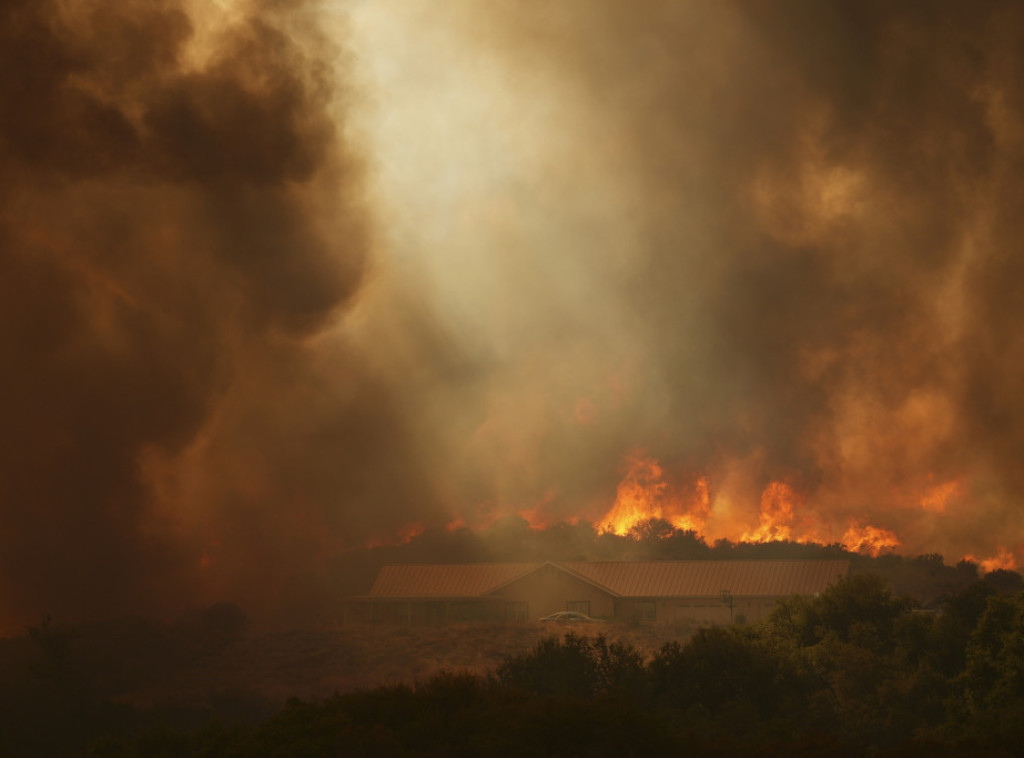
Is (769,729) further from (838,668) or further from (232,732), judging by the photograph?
(232,732)

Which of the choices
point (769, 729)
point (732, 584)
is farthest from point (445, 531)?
point (769, 729)

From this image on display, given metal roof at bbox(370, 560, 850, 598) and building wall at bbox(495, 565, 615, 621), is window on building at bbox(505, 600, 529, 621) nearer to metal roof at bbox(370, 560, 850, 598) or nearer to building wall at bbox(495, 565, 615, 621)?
building wall at bbox(495, 565, 615, 621)

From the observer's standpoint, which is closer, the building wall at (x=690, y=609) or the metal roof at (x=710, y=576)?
the building wall at (x=690, y=609)

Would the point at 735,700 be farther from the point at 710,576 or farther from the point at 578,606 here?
the point at 710,576

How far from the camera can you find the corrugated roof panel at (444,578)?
87.6 m

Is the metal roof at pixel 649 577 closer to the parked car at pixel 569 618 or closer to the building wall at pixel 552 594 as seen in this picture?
the building wall at pixel 552 594

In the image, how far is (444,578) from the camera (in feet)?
295

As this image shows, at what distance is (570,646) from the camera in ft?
149

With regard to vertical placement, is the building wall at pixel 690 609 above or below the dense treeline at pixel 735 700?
above

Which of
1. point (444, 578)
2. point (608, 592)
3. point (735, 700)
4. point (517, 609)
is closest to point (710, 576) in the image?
point (608, 592)

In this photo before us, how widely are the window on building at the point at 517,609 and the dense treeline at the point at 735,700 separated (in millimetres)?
31913

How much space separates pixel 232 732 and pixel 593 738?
10498mm

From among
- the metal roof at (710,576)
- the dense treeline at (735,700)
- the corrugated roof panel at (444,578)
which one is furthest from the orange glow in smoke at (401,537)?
the dense treeline at (735,700)

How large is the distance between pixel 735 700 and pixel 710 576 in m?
44.4
